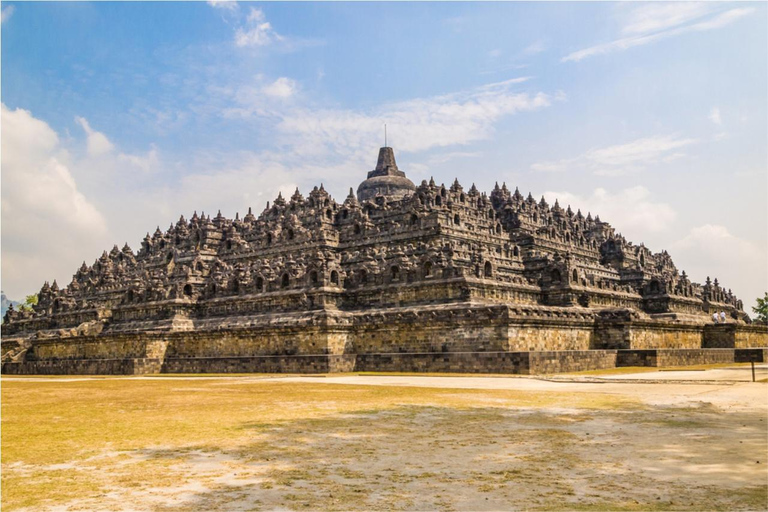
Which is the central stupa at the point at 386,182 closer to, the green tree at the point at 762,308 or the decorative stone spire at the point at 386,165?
the decorative stone spire at the point at 386,165

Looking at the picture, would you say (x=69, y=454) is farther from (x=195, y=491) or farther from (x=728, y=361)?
(x=728, y=361)

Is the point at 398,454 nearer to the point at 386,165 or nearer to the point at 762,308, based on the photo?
the point at 386,165

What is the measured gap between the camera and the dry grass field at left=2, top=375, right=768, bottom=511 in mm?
10484

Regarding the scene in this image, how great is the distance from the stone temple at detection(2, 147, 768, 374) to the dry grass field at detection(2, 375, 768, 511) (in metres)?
19.8

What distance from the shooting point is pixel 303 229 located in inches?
2665

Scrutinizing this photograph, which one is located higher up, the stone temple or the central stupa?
the central stupa

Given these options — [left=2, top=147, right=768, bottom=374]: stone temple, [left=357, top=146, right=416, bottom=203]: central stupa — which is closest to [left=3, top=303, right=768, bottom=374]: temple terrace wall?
[left=2, top=147, right=768, bottom=374]: stone temple

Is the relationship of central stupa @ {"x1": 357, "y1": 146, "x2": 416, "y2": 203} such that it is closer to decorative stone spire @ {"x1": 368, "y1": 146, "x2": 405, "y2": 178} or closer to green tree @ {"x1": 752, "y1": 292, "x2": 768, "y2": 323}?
decorative stone spire @ {"x1": 368, "y1": 146, "x2": 405, "y2": 178}

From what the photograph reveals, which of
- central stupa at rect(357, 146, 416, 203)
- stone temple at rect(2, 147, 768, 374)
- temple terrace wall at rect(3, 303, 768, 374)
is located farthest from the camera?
central stupa at rect(357, 146, 416, 203)

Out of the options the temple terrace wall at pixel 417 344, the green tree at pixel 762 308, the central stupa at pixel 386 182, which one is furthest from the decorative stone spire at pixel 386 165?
the green tree at pixel 762 308

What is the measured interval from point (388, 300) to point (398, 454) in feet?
128

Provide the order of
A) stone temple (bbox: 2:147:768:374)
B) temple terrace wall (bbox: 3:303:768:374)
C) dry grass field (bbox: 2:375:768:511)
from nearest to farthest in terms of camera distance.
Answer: dry grass field (bbox: 2:375:768:511), temple terrace wall (bbox: 3:303:768:374), stone temple (bbox: 2:147:768:374)

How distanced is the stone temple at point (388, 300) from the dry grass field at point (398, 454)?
19817 millimetres

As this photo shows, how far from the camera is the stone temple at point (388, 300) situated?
46.4 m
